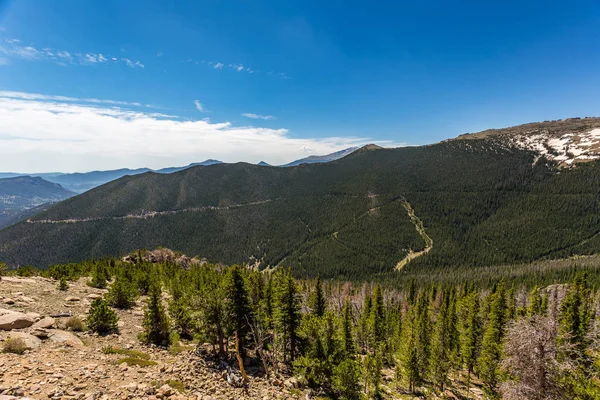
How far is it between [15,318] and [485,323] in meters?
78.9

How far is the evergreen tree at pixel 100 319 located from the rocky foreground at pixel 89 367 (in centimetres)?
126

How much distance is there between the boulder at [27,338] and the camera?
62.1 feet

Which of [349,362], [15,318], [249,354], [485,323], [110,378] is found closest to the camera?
[110,378]

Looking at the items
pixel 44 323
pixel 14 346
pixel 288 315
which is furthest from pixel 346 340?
pixel 14 346

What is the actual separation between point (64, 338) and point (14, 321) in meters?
4.11

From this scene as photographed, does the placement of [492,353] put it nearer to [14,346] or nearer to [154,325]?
[154,325]

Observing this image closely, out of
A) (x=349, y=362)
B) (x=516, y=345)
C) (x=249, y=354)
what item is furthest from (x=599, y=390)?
(x=249, y=354)

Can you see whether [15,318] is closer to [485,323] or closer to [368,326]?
[368,326]

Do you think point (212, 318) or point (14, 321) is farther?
point (212, 318)

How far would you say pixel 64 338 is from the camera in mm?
21922

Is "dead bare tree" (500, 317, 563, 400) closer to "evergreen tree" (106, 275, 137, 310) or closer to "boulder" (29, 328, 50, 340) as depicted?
"boulder" (29, 328, 50, 340)

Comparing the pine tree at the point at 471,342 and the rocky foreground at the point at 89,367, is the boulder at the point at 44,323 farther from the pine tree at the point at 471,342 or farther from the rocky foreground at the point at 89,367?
the pine tree at the point at 471,342

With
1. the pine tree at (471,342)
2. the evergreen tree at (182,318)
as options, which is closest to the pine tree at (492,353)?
the pine tree at (471,342)

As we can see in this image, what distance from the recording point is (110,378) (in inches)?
664
